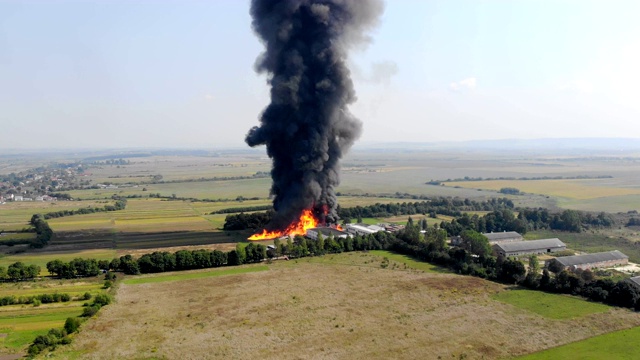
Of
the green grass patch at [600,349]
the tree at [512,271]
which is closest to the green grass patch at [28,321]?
the green grass patch at [600,349]

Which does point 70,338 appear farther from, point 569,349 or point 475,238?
point 475,238

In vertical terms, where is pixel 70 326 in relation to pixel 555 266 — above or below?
above

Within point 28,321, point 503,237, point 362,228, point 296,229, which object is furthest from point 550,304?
point 28,321

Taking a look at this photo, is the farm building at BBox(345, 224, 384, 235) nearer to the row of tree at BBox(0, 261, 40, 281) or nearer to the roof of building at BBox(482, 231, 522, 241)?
the roof of building at BBox(482, 231, 522, 241)

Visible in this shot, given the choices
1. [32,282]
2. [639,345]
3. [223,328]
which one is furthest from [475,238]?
[32,282]

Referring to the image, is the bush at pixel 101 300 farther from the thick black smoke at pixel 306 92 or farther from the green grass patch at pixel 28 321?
the thick black smoke at pixel 306 92

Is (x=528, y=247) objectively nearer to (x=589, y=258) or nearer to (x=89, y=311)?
(x=589, y=258)

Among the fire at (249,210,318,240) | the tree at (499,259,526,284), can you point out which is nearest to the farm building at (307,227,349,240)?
the fire at (249,210,318,240)
